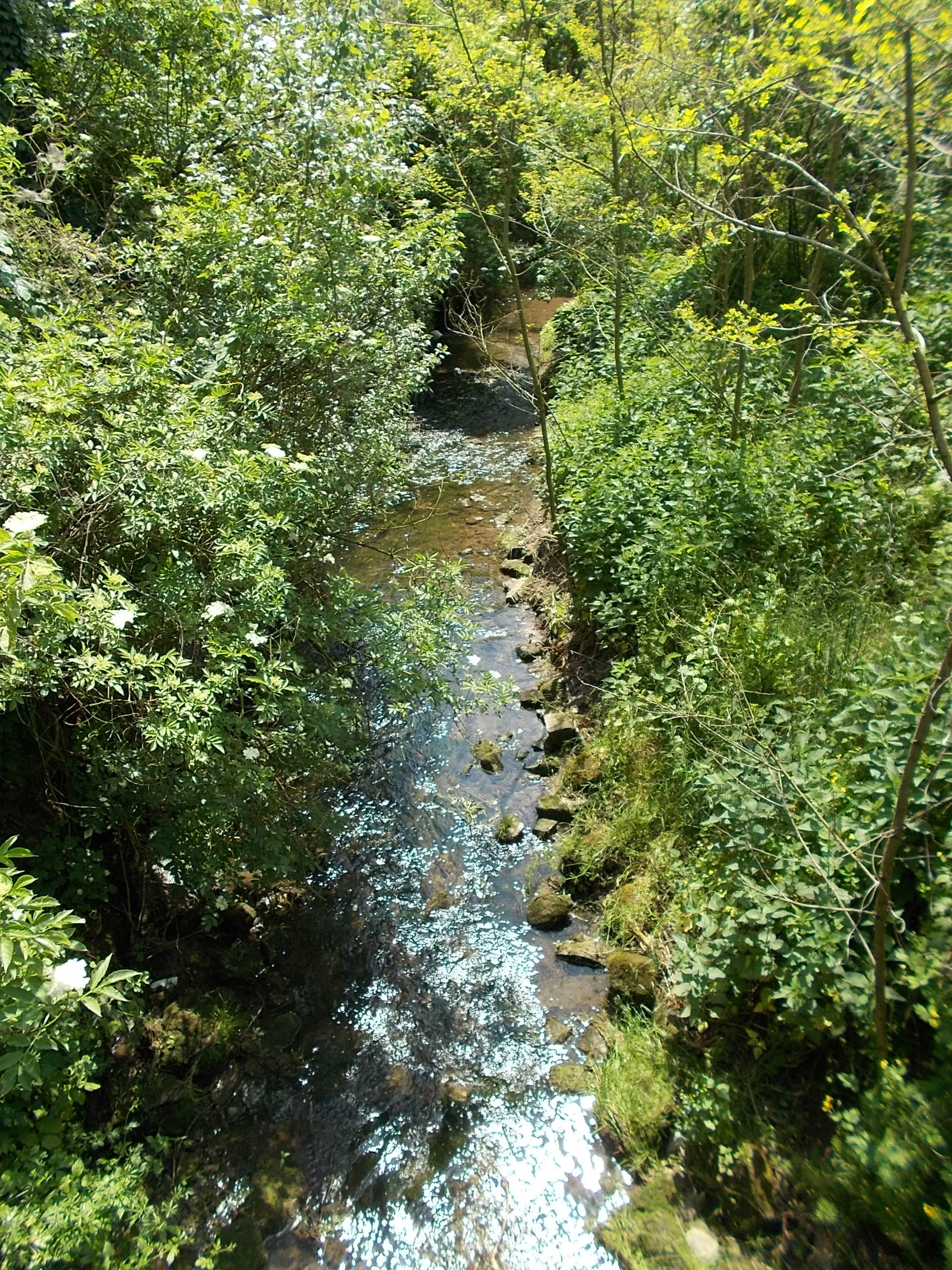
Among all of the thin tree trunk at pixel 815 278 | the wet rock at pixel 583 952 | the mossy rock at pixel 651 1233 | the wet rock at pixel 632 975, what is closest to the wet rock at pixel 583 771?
the wet rock at pixel 583 952

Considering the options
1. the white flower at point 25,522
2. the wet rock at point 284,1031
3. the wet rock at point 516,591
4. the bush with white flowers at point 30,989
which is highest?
the white flower at point 25,522

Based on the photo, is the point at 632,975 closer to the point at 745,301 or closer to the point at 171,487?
the point at 171,487

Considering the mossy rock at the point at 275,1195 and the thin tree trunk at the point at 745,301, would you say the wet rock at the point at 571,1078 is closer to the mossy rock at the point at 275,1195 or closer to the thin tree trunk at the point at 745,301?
the mossy rock at the point at 275,1195

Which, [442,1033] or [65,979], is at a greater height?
[65,979]

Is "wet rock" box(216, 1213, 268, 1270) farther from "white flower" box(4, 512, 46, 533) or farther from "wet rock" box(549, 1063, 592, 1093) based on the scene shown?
"white flower" box(4, 512, 46, 533)

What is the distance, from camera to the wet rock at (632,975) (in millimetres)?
4773

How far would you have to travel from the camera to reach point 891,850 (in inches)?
116

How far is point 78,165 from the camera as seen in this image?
6332 mm

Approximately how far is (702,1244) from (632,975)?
1.50m

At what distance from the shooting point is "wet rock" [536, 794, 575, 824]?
250 inches

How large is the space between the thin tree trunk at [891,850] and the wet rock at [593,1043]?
6.38ft

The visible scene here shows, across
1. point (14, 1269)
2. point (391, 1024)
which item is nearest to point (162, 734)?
point (14, 1269)

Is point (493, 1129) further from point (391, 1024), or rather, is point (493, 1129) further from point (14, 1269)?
point (14, 1269)

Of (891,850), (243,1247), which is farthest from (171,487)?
(243,1247)
